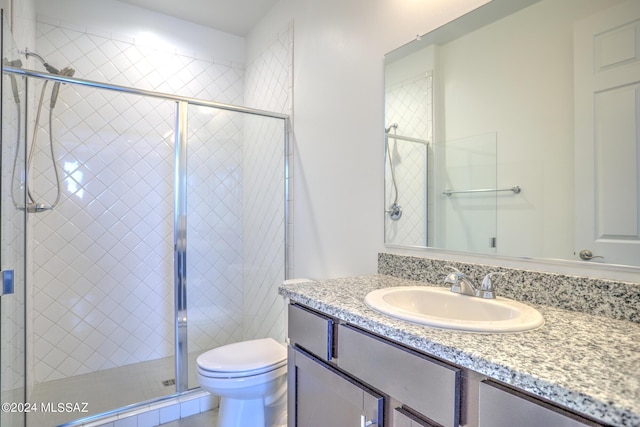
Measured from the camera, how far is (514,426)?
1.97 ft

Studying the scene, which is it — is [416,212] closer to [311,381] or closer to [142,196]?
[311,381]

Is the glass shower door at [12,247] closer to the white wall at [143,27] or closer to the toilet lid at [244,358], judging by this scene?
the toilet lid at [244,358]

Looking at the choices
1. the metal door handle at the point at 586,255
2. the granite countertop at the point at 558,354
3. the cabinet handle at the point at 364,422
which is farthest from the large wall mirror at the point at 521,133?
the cabinet handle at the point at 364,422

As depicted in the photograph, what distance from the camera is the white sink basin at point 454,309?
2.68 feet

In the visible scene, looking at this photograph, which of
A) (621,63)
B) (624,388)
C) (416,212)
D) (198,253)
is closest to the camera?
(624,388)

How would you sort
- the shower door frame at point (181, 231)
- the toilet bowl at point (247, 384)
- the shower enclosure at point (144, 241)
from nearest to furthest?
the toilet bowl at point (247, 384), the shower door frame at point (181, 231), the shower enclosure at point (144, 241)

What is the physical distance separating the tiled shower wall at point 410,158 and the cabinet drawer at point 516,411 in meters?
0.85

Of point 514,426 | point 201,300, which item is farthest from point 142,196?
point 514,426

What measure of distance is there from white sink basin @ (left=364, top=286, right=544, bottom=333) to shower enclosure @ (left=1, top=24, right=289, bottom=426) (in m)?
1.35

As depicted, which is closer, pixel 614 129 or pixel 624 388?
pixel 624 388

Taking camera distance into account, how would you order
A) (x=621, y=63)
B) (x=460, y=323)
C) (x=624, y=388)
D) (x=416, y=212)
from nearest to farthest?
1. (x=624, y=388)
2. (x=460, y=323)
3. (x=621, y=63)
4. (x=416, y=212)

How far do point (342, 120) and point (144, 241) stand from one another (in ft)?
6.01

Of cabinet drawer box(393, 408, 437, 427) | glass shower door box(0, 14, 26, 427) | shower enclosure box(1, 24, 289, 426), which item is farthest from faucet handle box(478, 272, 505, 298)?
glass shower door box(0, 14, 26, 427)

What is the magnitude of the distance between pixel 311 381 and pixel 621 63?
1.32 meters
